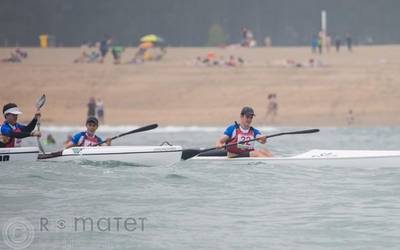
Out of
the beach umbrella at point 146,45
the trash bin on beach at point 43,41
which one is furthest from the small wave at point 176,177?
the trash bin on beach at point 43,41

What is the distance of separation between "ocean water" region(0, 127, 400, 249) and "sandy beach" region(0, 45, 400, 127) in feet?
68.7

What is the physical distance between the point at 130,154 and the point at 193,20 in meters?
38.9

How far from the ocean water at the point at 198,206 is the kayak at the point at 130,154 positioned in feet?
0.50

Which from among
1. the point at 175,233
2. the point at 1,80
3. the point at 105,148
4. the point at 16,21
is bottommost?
the point at 175,233

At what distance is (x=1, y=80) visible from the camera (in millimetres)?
47469

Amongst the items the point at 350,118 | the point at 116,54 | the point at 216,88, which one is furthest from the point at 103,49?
the point at 350,118

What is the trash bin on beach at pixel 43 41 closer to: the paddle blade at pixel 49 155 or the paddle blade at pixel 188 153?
the paddle blade at pixel 49 155

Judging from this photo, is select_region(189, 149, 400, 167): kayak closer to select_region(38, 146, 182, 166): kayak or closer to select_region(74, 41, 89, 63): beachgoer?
select_region(38, 146, 182, 166): kayak

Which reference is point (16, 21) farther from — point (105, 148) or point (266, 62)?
point (105, 148)

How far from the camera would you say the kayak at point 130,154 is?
60.4ft

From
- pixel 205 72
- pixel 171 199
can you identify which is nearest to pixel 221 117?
pixel 205 72

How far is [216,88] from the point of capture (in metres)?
43.9

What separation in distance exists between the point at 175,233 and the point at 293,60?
35.0 m

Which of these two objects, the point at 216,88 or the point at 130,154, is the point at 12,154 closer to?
the point at 130,154
